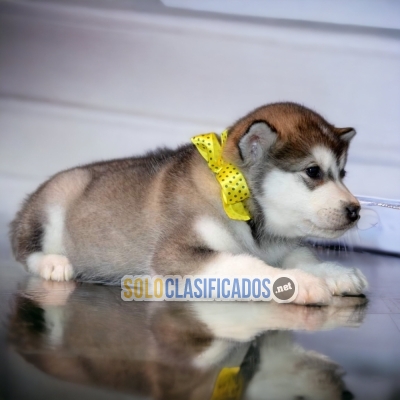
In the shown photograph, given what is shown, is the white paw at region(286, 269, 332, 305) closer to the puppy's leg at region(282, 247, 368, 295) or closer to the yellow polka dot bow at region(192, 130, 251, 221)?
the puppy's leg at region(282, 247, 368, 295)

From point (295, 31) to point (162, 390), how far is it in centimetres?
281

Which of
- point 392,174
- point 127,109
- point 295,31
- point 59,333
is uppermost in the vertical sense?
point 295,31

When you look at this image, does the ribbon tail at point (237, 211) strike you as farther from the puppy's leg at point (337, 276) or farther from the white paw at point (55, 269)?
the white paw at point (55, 269)

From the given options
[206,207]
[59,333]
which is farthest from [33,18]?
[59,333]

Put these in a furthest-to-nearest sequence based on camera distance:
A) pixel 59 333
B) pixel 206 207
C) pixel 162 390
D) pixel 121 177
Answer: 1. pixel 121 177
2. pixel 206 207
3. pixel 59 333
4. pixel 162 390

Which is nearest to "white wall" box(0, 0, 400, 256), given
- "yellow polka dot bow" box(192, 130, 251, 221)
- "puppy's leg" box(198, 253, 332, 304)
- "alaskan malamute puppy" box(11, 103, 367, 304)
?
"alaskan malamute puppy" box(11, 103, 367, 304)

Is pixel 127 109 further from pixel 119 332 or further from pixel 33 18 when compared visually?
pixel 119 332

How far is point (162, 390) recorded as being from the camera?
4.78 feet

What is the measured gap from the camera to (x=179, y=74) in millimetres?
3943

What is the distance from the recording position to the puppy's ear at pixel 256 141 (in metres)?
2.25

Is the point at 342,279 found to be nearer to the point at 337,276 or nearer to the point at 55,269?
the point at 337,276

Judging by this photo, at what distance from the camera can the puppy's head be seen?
2250 millimetres

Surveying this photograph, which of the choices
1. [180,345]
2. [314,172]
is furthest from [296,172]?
[180,345]

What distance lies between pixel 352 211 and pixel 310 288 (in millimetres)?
285
